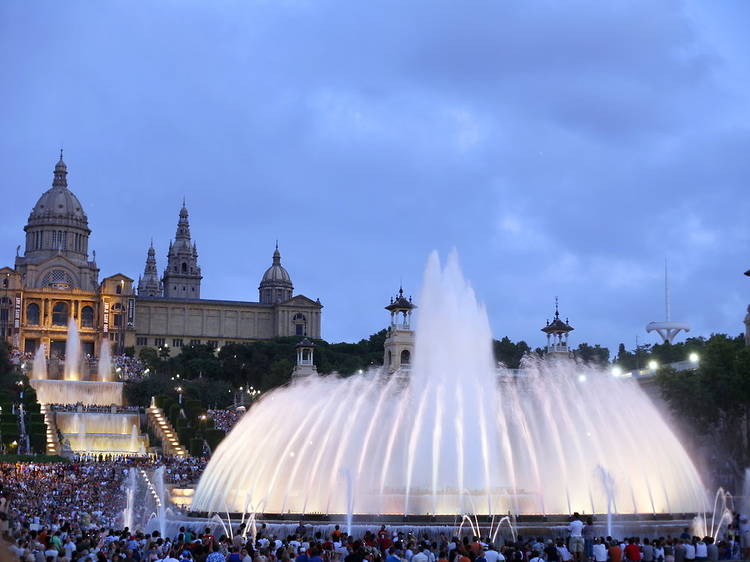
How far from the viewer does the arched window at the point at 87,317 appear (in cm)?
14062

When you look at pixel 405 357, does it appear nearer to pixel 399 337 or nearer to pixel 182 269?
pixel 399 337

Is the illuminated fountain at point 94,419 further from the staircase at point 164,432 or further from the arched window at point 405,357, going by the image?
the arched window at point 405,357

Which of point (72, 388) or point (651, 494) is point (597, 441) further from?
point (72, 388)

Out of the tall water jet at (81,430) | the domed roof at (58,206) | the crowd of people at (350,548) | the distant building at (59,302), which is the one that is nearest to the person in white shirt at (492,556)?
the crowd of people at (350,548)

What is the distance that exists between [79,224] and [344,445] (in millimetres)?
128109

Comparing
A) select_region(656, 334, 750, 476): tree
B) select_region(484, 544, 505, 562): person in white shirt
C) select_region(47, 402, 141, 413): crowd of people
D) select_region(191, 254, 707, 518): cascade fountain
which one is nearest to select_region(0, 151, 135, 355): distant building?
select_region(47, 402, 141, 413): crowd of people

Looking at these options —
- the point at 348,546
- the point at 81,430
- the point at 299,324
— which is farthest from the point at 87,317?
the point at 348,546

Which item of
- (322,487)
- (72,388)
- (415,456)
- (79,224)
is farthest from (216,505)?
(79,224)

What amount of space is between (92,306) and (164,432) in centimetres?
6387

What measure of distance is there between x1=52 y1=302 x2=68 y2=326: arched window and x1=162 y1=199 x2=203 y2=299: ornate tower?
42.9 m

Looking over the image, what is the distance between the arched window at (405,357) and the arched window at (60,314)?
7357 cm

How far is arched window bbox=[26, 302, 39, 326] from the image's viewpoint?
5448 inches

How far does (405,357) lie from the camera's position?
7675 centimetres

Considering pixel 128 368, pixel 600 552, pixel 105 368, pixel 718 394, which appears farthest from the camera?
pixel 105 368
